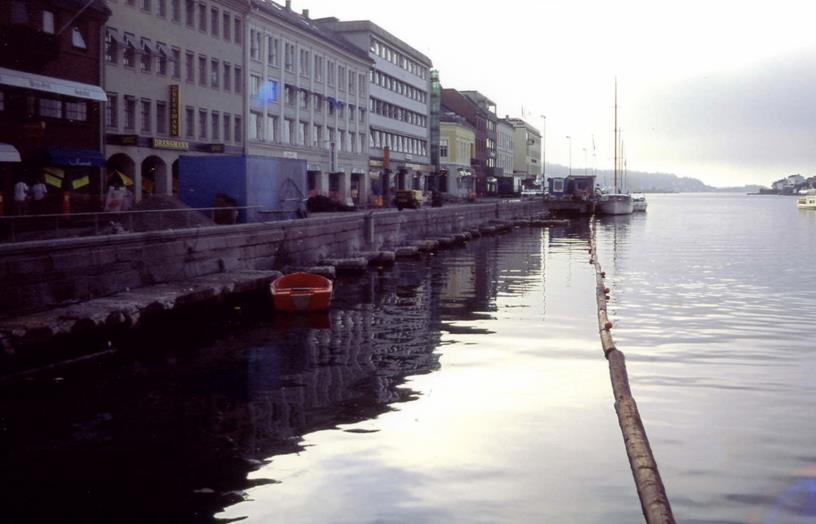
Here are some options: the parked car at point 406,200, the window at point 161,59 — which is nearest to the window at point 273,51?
the parked car at point 406,200

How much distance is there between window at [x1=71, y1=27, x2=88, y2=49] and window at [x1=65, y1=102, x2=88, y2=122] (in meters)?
2.79

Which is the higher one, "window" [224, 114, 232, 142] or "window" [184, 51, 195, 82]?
"window" [184, 51, 195, 82]

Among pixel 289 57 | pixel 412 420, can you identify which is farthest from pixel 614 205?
pixel 412 420

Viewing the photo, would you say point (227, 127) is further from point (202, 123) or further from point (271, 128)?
point (271, 128)

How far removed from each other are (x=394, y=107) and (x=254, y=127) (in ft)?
130

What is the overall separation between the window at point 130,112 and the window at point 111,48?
7.87ft

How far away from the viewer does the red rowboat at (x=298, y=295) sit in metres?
28.0

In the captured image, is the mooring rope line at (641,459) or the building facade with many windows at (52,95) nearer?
the mooring rope line at (641,459)

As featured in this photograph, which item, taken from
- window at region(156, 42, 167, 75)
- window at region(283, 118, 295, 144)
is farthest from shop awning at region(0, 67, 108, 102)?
window at region(283, 118, 295, 144)

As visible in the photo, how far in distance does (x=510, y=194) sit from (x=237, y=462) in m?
143

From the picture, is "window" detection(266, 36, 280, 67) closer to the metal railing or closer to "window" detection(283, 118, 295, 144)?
"window" detection(283, 118, 295, 144)

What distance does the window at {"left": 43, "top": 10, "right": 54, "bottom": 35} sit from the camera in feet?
151

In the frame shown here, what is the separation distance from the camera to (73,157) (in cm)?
4719

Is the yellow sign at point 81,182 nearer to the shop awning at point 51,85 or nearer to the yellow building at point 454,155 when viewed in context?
the shop awning at point 51,85
